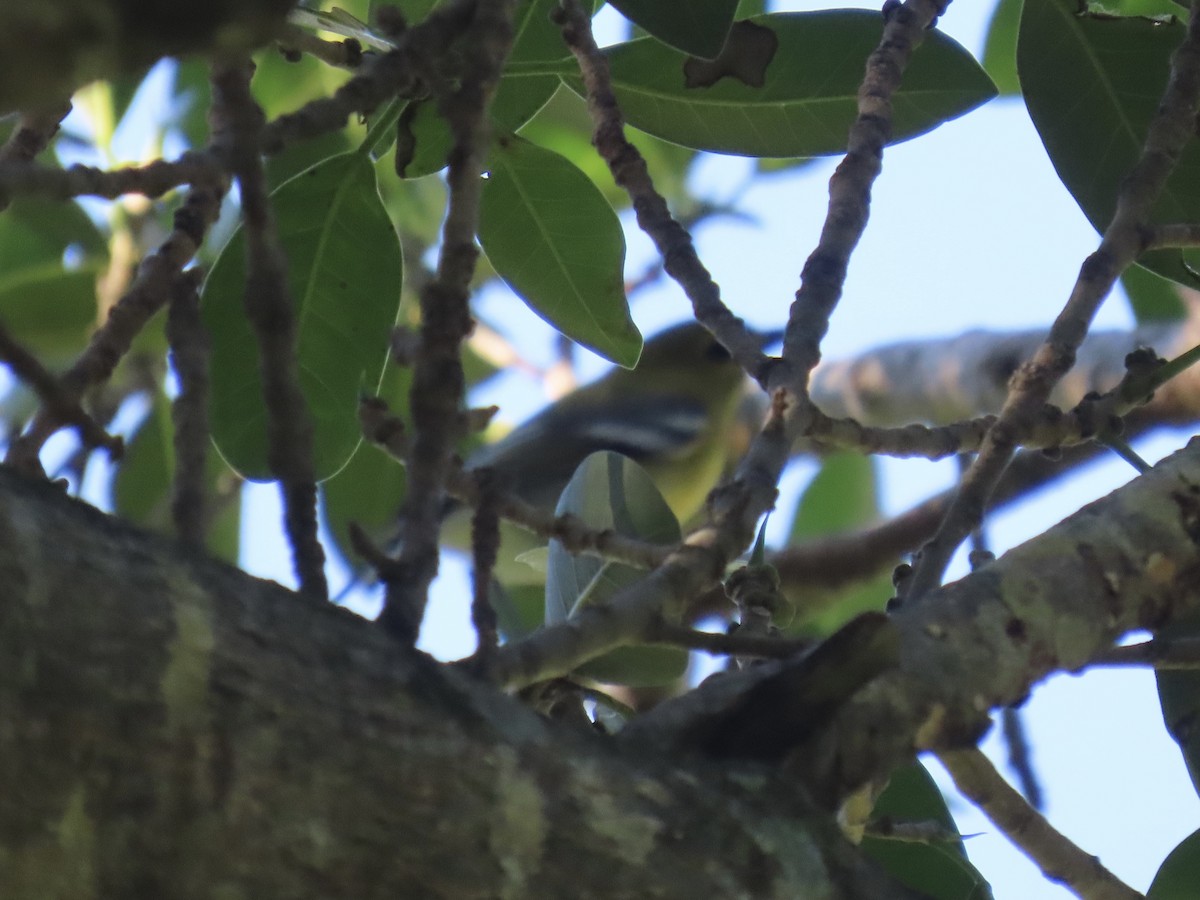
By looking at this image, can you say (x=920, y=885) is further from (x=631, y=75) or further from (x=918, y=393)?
(x=918, y=393)

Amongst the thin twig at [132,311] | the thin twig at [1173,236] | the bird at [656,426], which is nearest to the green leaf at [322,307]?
the thin twig at [132,311]

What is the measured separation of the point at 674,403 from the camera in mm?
6516

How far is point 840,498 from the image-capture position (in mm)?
4285

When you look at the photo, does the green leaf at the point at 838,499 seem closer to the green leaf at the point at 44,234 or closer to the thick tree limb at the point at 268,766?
the green leaf at the point at 44,234

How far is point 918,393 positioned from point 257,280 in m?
2.99

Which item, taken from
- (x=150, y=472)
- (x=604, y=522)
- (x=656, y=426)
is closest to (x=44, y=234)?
(x=150, y=472)

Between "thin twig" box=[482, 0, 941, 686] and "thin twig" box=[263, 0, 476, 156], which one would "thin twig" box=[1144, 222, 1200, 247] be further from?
"thin twig" box=[263, 0, 476, 156]

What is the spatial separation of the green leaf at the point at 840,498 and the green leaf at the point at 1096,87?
101 inches

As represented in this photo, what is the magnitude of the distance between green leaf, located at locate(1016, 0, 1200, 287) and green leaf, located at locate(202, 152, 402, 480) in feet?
2.60

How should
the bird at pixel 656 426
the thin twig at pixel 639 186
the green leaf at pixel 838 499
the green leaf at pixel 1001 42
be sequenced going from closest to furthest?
1. the thin twig at pixel 639 186
2. the green leaf at pixel 1001 42
3. the green leaf at pixel 838 499
4. the bird at pixel 656 426

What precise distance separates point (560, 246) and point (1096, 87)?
2.17 feet

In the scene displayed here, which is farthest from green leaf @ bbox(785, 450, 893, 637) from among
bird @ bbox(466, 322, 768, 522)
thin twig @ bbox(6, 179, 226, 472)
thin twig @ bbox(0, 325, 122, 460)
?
thin twig @ bbox(0, 325, 122, 460)

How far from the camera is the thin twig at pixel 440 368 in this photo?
841 mm

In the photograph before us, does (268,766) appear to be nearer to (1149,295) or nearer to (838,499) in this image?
(1149,295)
